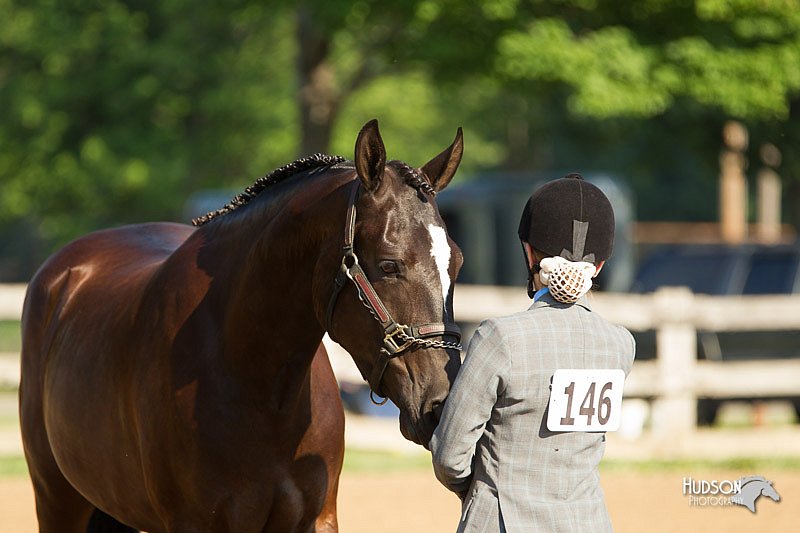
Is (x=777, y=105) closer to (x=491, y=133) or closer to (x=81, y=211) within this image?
(x=81, y=211)

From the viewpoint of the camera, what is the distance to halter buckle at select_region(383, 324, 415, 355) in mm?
2920

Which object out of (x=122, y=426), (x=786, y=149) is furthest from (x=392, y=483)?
(x=786, y=149)

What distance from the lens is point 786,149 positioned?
15.4 meters

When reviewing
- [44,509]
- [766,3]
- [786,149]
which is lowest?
[44,509]

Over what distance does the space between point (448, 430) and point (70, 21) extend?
1800 centimetres

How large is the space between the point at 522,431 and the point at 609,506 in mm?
5226

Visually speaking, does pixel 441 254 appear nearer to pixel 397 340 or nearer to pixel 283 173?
pixel 397 340

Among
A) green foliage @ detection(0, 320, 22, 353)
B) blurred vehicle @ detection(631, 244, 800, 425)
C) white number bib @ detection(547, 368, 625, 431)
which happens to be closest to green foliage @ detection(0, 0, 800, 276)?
blurred vehicle @ detection(631, 244, 800, 425)

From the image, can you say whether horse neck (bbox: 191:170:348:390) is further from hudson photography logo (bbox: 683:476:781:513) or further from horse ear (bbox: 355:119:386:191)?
hudson photography logo (bbox: 683:476:781:513)

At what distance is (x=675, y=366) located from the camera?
387 inches

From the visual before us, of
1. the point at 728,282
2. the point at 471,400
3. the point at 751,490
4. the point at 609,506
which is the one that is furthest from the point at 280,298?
the point at 728,282

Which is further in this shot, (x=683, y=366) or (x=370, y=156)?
(x=683, y=366)

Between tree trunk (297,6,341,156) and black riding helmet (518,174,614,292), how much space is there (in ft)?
45.2

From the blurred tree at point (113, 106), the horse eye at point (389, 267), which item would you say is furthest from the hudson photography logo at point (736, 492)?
the blurred tree at point (113, 106)
